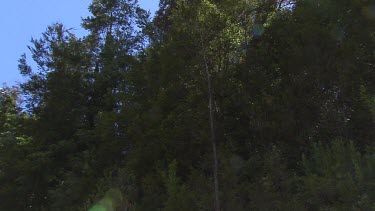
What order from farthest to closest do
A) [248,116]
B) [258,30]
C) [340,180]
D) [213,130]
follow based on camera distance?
[258,30]
[248,116]
[213,130]
[340,180]

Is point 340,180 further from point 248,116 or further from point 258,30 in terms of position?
point 258,30

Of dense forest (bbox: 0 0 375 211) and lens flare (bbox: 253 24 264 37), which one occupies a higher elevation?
lens flare (bbox: 253 24 264 37)

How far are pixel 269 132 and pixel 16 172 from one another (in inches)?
571

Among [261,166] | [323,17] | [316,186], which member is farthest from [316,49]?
[316,186]

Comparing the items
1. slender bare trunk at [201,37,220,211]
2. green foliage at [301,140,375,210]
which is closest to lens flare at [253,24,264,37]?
slender bare trunk at [201,37,220,211]

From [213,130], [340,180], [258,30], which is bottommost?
[340,180]

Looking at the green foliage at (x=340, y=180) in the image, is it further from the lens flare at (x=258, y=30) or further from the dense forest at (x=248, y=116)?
the lens flare at (x=258, y=30)

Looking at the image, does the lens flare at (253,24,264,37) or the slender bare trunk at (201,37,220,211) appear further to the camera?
the lens flare at (253,24,264,37)

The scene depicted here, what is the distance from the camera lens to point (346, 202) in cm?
945

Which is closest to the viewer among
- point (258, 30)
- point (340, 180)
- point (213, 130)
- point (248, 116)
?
point (340, 180)

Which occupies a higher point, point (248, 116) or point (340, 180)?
point (248, 116)

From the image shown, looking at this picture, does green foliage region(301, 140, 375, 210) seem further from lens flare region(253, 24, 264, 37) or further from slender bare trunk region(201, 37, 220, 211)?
lens flare region(253, 24, 264, 37)

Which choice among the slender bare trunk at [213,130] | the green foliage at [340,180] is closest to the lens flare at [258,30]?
the slender bare trunk at [213,130]

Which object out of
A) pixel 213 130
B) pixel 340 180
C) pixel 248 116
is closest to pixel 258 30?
pixel 248 116
